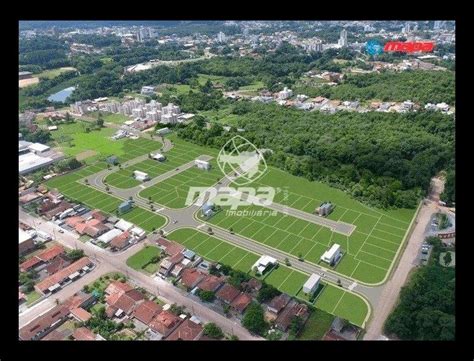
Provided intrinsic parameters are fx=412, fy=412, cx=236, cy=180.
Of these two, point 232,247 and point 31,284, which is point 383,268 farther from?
point 31,284

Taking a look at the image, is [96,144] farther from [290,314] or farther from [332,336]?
[332,336]

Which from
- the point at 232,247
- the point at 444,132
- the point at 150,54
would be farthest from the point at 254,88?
the point at 232,247

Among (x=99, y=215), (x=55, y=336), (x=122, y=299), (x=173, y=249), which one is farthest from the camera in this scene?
(x=99, y=215)

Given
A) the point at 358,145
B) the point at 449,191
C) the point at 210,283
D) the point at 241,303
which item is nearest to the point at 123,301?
the point at 210,283

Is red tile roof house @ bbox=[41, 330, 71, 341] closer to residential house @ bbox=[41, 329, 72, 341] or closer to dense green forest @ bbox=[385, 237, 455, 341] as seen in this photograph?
residential house @ bbox=[41, 329, 72, 341]

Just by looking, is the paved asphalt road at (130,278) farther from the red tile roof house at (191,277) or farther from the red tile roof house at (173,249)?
the red tile roof house at (173,249)

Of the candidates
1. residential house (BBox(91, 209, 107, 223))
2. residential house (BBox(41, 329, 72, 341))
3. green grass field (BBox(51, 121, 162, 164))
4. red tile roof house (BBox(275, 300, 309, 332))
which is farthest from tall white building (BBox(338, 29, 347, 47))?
residential house (BBox(41, 329, 72, 341))
